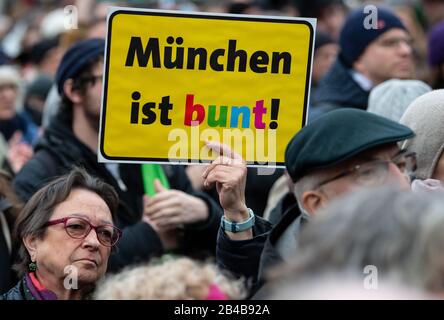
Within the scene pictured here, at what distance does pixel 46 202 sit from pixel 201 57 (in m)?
0.83

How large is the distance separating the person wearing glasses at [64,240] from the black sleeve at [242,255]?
1.49 feet

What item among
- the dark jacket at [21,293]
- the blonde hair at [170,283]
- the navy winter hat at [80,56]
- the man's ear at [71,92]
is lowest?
the blonde hair at [170,283]

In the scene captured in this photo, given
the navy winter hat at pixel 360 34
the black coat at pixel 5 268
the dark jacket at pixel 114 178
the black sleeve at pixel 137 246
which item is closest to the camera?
the black coat at pixel 5 268

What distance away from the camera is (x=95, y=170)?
590 cm

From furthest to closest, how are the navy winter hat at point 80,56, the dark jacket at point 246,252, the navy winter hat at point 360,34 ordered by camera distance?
1. the navy winter hat at point 360,34
2. the navy winter hat at point 80,56
3. the dark jacket at point 246,252

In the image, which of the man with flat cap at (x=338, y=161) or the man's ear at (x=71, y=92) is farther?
the man's ear at (x=71, y=92)

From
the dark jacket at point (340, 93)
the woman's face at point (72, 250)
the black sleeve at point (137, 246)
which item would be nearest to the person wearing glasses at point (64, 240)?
the woman's face at point (72, 250)

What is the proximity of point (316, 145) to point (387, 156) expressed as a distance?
0.75 ft

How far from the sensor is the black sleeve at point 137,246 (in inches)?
210

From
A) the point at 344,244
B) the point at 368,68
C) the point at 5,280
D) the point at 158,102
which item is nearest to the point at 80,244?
the point at 158,102

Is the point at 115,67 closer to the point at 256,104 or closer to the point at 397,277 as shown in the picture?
the point at 256,104

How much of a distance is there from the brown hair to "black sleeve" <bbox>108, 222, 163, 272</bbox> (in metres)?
0.76

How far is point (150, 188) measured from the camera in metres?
5.85

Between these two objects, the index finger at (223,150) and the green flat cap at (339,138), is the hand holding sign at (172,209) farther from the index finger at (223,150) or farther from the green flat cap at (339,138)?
the green flat cap at (339,138)
